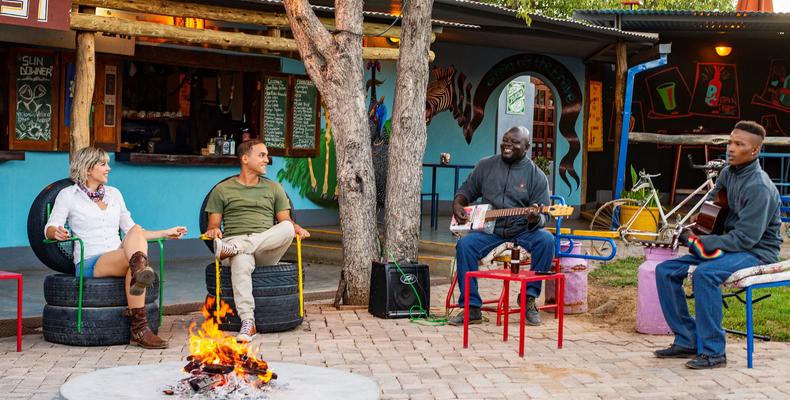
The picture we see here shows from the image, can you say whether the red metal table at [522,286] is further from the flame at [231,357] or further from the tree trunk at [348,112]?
the flame at [231,357]

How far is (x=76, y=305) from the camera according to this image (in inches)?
277

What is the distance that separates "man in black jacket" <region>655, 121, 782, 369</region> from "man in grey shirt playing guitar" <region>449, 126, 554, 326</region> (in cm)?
139

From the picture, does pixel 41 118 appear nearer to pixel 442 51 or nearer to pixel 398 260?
pixel 398 260

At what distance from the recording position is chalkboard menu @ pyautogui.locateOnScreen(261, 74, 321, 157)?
12.5 meters

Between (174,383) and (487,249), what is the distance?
11.0 ft

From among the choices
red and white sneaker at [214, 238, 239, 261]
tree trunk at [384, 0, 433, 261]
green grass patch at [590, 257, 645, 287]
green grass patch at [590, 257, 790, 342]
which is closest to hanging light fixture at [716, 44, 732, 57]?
green grass patch at [590, 257, 645, 287]

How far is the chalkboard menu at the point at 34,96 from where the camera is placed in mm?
10258

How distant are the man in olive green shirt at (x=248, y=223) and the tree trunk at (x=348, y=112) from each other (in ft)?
2.76

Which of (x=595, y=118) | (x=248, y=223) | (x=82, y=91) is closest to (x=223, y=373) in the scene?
(x=248, y=223)

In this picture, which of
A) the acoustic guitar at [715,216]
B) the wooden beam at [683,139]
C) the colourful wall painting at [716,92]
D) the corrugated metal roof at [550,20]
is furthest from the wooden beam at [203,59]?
the colourful wall painting at [716,92]

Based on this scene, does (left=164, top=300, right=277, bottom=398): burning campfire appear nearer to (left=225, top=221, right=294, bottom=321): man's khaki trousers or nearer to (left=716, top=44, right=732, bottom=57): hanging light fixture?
(left=225, top=221, right=294, bottom=321): man's khaki trousers

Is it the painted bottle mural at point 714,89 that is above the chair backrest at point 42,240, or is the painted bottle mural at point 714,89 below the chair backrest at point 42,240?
above

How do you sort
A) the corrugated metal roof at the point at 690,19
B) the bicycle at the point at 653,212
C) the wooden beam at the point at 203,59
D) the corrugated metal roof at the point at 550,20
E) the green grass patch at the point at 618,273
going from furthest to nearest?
the corrugated metal roof at the point at 690,19 < the corrugated metal roof at the point at 550,20 < the bicycle at the point at 653,212 < the wooden beam at the point at 203,59 < the green grass patch at the point at 618,273

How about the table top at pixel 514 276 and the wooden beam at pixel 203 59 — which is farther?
the wooden beam at pixel 203 59
